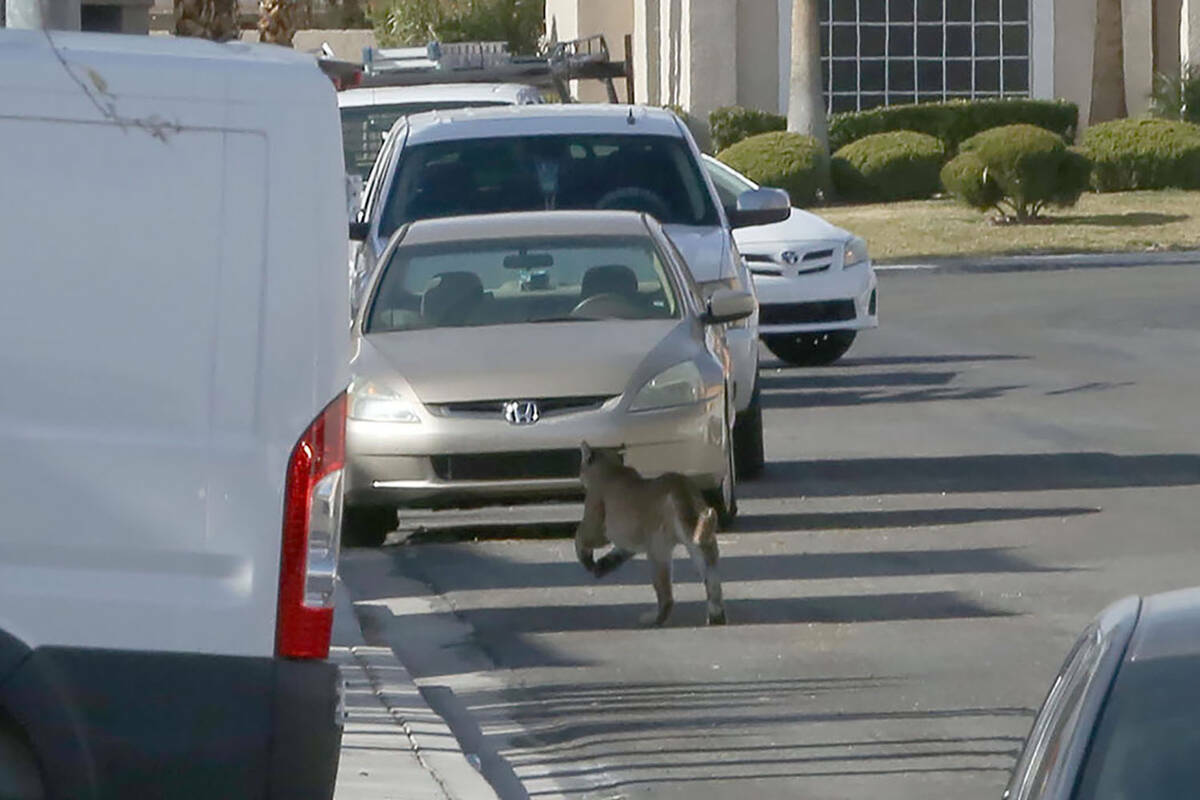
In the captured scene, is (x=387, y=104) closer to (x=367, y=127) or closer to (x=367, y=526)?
(x=367, y=127)

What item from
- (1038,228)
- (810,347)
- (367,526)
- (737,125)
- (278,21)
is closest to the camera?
(367,526)

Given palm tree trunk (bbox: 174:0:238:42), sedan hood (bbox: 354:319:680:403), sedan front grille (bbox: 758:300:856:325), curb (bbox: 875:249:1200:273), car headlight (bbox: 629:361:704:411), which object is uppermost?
palm tree trunk (bbox: 174:0:238:42)

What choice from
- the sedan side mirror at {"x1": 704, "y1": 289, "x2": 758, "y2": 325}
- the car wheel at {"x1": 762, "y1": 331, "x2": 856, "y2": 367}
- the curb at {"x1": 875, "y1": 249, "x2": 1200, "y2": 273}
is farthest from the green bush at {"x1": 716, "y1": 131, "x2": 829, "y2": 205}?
the sedan side mirror at {"x1": 704, "y1": 289, "x2": 758, "y2": 325}

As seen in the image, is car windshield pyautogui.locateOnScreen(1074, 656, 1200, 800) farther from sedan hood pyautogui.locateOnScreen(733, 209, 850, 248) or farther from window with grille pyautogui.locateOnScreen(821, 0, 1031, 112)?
window with grille pyautogui.locateOnScreen(821, 0, 1031, 112)

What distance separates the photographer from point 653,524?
9.83 m

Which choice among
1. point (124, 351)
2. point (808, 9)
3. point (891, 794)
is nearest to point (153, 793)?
point (124, 351)

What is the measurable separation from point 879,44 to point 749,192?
28.8 metres

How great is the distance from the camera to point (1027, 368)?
63.8 feet

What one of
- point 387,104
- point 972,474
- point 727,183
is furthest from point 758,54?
point 972,474

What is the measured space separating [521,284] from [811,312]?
23.7 ft

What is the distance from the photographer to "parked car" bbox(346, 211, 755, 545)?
11172 mm

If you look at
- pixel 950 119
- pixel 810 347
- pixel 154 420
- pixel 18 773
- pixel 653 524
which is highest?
pixel 154 420

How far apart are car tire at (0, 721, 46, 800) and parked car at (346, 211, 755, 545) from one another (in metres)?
5.89

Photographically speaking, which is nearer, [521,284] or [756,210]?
[521,284]
